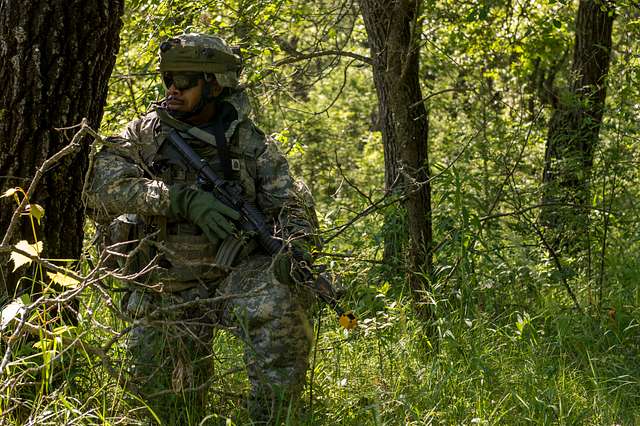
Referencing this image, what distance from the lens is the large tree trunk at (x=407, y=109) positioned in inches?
192

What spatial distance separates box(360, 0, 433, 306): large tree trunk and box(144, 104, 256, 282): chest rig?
781 millimetres

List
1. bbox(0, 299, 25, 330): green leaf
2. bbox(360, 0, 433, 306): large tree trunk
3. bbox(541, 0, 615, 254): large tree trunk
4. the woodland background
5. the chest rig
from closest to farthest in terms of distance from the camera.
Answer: bbox(0, 299, 25, 330): green leaf, the woodland background, the chest rig, bbox(360, 0, 433, 306): large tree trunk, bbox(541, 0, 615, 254): large tree trunk

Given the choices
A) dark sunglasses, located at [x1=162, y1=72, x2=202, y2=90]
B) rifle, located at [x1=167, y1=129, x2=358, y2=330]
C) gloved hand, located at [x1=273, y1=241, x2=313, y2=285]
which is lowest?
gloved hand, located at [x1=273, y1=241, x2=313, y2=285]

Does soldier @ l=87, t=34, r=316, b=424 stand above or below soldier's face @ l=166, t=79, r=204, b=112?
below

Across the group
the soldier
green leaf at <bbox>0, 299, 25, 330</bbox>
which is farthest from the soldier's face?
green leaf at <bbox>0, 299, 25, 330</bbox>

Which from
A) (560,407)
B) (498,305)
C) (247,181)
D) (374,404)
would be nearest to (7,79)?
(247,181)

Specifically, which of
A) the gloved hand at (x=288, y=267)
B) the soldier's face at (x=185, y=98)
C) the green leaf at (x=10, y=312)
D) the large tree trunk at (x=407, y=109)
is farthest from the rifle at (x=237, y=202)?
the green leaf at (x=10, y=312)

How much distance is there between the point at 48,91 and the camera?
3631 millimetres

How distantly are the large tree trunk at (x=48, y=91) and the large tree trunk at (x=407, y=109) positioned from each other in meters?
1.45

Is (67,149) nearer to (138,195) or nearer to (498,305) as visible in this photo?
(138,195)

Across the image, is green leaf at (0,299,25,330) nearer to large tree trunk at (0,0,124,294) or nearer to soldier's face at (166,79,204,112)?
large tree trunk at (0,0,124,294)

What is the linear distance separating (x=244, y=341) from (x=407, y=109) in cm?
231

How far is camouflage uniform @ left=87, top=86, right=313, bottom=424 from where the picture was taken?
3584 millimetres

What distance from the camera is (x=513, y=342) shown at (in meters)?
4.53
